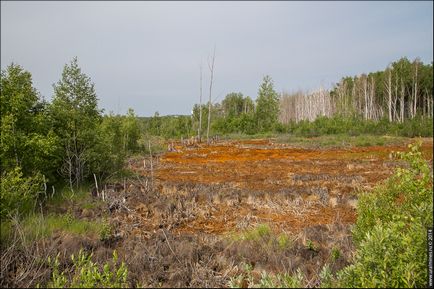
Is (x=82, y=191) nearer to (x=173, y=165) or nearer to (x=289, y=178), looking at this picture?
(x=289, y=178)

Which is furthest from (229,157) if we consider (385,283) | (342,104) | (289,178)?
(342,104)

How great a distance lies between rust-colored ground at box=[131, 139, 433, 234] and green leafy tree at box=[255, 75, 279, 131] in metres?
29.6

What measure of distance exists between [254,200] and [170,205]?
2.92m

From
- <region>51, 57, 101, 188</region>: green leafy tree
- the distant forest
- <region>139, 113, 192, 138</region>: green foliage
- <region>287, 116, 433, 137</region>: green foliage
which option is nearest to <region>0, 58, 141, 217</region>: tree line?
<region>51, 57, 101, 188</region>: green leafy tree

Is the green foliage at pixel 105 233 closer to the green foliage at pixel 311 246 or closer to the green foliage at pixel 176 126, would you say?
the green foliage at pixel 311 246

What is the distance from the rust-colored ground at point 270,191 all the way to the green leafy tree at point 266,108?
29.6 metres

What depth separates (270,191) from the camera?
13.3m

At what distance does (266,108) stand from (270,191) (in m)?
41.5

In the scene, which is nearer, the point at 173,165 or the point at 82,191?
the point at 82,191

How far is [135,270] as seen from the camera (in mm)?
6207

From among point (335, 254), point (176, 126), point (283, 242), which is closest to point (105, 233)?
point (283, 242)

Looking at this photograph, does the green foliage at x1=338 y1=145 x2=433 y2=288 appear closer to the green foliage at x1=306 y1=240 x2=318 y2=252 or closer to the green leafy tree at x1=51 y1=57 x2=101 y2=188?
the green foliage at x1=306 y1=240 x2=318 y2=252

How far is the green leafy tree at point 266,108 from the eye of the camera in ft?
172

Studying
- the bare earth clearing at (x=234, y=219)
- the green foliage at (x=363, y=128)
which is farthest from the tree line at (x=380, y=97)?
the bare earth clearing at (x=234, y=219)
